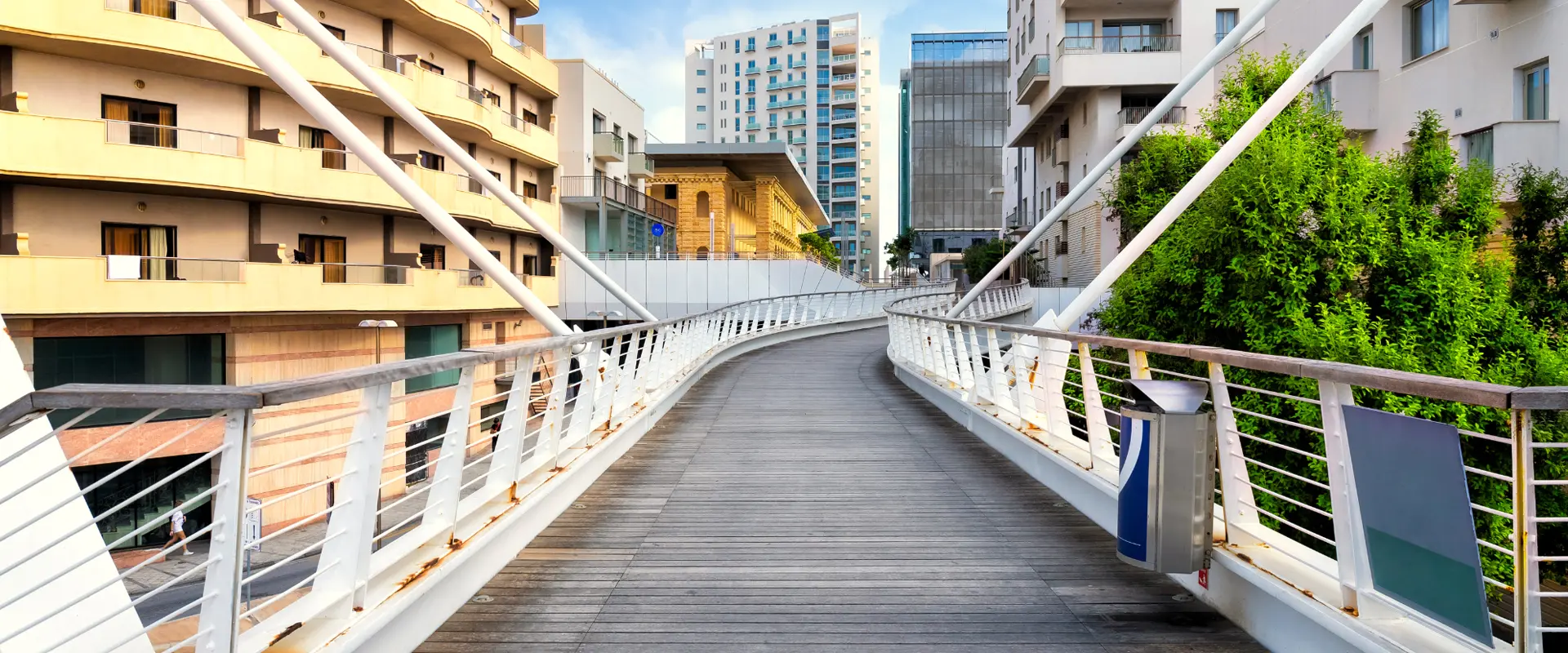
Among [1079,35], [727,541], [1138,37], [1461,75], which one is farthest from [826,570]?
[1079,35]

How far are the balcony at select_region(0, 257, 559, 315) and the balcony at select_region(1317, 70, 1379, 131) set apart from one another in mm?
22706

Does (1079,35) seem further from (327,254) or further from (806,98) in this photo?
(806,98)

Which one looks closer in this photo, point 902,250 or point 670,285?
point 670,285

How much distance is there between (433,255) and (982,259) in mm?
43410

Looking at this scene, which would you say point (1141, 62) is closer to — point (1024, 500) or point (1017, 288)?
point (1017, 288)

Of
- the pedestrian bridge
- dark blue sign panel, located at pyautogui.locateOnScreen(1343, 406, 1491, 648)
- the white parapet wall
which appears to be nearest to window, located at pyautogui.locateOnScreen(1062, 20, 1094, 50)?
the white parapet wall

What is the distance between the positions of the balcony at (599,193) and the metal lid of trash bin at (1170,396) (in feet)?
125

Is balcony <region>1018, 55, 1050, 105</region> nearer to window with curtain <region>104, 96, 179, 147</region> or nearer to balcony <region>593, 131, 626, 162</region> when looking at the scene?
balcony <region>593, 131, 626, 162</region>

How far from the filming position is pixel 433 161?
30.0 metres

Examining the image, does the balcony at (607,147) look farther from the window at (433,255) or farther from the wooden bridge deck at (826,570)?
the wooden bridge deck at (826,570)

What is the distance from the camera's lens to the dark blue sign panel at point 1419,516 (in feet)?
9.75

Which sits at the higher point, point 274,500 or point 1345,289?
point 1345,289

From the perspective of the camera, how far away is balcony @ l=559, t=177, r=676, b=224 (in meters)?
41.7

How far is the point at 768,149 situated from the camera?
61500 mm
